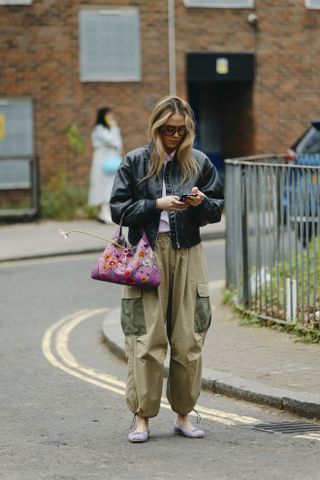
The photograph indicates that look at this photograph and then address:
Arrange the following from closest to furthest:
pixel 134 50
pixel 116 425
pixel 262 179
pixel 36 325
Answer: pixel 116 425
pixel 262 179
pixel 36 325
pixel 134 50

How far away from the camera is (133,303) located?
7059 millimetres

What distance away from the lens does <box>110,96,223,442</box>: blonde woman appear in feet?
23.0

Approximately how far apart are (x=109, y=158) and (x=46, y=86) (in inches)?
85.8

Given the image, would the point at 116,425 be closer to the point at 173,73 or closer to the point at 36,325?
the point at 36,325

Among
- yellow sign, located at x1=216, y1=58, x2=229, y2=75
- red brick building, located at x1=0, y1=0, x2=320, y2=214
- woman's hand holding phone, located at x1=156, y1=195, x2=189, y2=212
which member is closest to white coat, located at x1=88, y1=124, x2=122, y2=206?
red brick building, located at x1=0, y1=0, x2=320, y2=214

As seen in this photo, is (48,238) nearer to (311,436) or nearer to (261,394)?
(261,394)

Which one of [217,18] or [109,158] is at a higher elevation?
[217,18]

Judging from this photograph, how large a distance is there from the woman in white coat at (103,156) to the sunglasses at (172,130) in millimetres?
14296

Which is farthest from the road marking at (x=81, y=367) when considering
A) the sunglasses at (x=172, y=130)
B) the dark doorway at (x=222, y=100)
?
the dark doorway at (x=222, y=100)

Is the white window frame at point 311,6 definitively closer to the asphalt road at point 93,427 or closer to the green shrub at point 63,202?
the green shrub at point 63,202

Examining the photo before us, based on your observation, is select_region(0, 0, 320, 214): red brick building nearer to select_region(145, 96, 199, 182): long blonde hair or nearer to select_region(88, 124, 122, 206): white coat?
select_region(88, 124, 122, 206): white coat

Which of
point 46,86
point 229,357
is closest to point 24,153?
point 46,86

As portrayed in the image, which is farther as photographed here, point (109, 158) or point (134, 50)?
point (134, 50)

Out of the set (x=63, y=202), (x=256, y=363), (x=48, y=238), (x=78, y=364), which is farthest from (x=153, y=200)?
(x=63, y=202)
